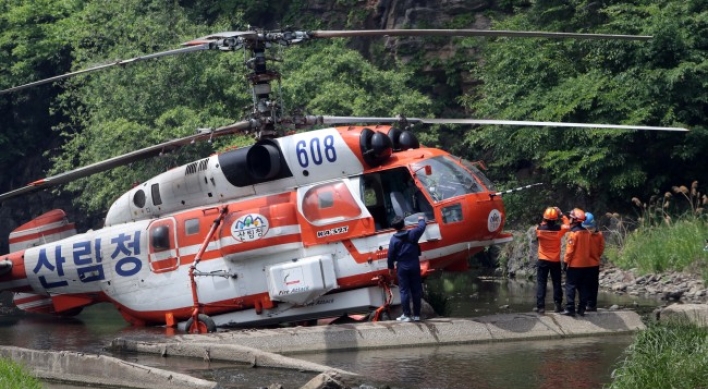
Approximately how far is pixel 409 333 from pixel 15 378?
572cm

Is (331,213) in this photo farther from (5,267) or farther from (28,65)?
(28,65)

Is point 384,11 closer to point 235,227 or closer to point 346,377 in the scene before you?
point 235,227

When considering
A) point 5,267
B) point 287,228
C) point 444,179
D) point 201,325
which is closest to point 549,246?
point 444,179

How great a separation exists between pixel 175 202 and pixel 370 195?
11.6ft

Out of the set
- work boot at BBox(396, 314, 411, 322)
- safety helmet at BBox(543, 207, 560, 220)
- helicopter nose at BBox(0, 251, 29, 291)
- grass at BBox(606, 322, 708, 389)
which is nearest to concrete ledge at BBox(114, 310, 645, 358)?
work boot at BBox(396, 314, 411, 322)

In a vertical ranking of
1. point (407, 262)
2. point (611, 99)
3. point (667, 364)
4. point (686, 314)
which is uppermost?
point (611, 99)

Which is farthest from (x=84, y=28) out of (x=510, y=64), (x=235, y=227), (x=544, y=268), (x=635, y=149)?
(x=544, y=268)

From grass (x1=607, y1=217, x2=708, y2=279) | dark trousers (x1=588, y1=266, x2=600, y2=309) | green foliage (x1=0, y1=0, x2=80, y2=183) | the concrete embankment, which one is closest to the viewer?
the concrete embankment

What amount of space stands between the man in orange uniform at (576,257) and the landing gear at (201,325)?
5.49 metres

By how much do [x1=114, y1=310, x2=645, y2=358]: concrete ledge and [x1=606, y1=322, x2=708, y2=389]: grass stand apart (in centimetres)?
370

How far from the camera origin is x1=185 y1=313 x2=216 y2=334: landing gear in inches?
693

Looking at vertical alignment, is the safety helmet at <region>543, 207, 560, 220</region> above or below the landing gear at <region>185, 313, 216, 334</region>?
above

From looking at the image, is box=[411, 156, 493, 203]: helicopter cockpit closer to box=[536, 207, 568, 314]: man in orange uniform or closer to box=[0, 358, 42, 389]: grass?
box=[536, 207, 568, 314]: man in orange uniform

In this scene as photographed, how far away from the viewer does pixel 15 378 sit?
11.5m
